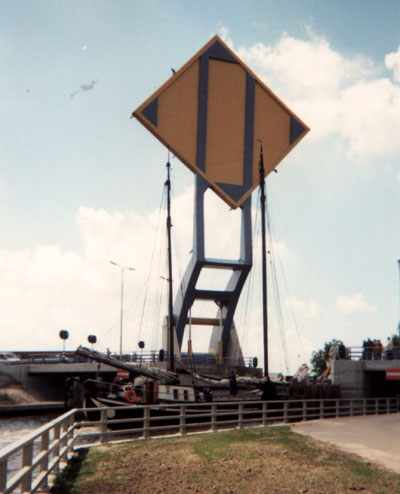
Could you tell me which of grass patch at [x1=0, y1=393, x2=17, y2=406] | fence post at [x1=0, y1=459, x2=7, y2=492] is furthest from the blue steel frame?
fence post at [x1=0, y1=459, x2=7, y2=492]

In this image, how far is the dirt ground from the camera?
459 inches

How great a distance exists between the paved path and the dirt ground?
2.45ft

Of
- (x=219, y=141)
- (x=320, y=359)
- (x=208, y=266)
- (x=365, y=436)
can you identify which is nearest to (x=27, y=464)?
(x=365, y=436)

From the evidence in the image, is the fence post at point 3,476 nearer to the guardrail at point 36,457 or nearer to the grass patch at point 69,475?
the guardrail at point 36,457

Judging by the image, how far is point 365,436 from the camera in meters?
20.2

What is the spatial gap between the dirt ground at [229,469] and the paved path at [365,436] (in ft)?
2.45

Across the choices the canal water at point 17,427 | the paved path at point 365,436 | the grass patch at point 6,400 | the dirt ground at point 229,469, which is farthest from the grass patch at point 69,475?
the grass patch at point 6,400

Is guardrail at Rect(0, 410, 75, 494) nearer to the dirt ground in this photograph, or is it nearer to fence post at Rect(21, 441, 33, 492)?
fence post at Rect(21, 441, 33, 492)

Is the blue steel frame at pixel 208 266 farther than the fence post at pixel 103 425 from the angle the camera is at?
Yes

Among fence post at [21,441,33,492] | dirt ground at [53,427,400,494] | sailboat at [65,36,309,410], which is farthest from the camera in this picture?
sailboat at [65,36,309,410]


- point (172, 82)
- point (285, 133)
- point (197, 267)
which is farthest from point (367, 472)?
point (285, 133)

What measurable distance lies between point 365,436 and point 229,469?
28.1 feet

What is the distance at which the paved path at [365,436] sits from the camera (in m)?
15.8

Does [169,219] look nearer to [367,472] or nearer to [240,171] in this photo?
[240,171]
